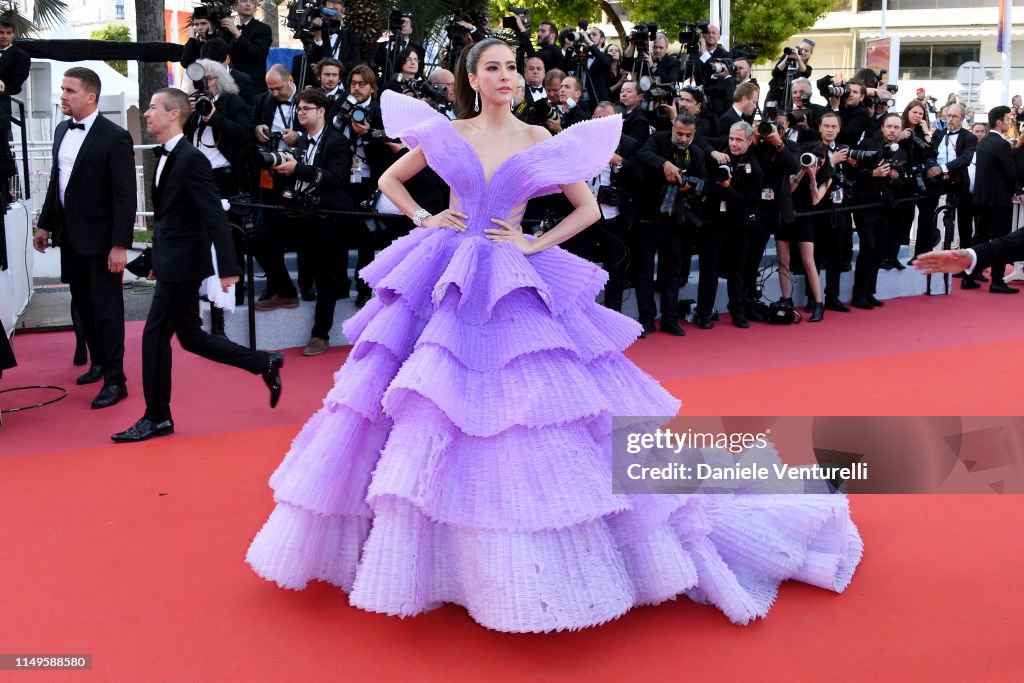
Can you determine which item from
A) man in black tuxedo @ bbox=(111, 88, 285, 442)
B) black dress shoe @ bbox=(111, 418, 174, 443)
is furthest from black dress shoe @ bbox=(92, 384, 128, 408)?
man in black tuxedo @ bbox=(111, 88, 285, 442)

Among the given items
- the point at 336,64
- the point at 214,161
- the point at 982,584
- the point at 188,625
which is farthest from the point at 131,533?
the point at 336,64

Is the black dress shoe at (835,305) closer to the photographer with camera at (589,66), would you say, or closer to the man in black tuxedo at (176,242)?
the photographer with camera at (589,66)

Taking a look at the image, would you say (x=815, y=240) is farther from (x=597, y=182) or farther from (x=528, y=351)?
(x=528, y=351)

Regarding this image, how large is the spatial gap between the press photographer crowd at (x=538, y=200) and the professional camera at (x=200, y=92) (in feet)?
0.05

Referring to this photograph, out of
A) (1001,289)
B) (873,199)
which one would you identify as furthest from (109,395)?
(1001,289)

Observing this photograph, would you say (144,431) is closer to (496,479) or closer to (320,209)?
(320,209)

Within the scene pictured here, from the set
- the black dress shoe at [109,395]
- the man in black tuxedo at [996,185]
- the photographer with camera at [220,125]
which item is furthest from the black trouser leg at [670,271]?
the black dress shoe at [109,395]

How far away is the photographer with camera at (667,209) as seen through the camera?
28.4 feet

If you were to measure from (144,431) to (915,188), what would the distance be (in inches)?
330

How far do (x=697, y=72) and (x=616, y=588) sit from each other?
8.97 m

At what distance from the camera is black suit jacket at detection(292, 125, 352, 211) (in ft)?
26.2

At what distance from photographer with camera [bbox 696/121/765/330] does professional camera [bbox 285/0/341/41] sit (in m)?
3.58

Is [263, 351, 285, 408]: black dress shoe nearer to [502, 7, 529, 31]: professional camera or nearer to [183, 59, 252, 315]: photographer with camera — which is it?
[183, 59, 252, 315]: photographer with camera

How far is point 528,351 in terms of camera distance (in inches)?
134
